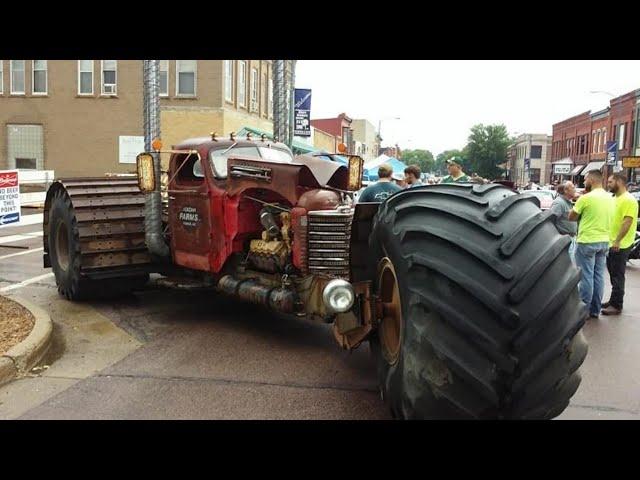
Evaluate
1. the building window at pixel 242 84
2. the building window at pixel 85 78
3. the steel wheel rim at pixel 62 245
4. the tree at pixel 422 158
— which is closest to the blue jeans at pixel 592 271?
the steel wheel rim at pixel 62 245

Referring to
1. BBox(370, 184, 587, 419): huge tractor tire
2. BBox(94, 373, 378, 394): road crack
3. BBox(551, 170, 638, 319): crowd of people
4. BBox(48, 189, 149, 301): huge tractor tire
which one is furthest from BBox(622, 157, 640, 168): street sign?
BBox(370, 184, 587, 419): huge tractor tire

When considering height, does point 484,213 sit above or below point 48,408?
above

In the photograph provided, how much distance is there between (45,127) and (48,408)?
30757 mm

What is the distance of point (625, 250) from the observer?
866cm

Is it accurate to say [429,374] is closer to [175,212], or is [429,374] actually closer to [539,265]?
[539,265]

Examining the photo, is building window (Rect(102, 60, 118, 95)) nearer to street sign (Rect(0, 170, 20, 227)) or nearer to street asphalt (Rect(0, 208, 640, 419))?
street sign (Rect(0, 170, 20, 227))

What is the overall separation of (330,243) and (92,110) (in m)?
29.1

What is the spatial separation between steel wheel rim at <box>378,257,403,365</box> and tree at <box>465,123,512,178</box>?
93666mm

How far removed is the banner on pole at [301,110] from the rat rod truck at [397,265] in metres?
13.8

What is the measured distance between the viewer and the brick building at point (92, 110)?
30266mm

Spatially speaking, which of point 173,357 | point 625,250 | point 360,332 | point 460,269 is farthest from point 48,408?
point 625,250

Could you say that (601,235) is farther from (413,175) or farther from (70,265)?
(70,265)

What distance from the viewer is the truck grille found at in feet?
18.7

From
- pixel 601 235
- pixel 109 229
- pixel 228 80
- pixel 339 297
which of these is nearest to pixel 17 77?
pixel 228 80
